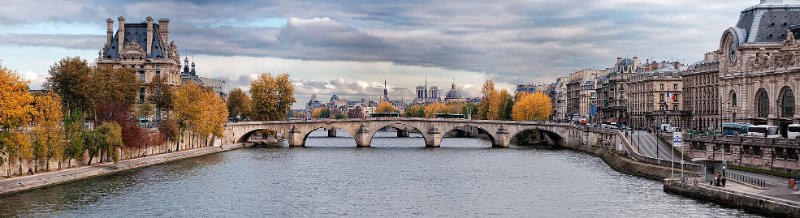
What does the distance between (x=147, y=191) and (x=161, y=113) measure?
69.3 metres

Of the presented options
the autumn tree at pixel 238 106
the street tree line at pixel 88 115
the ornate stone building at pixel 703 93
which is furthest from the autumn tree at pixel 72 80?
the autumn tree at pixel 238 106

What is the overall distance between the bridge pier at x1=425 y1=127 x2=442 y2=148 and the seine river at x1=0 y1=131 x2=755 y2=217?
31783 millimetres

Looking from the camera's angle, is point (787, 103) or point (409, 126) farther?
point (409, 126)

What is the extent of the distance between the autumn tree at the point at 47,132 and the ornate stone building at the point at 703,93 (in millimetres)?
69744

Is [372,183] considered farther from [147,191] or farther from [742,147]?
[742,147]

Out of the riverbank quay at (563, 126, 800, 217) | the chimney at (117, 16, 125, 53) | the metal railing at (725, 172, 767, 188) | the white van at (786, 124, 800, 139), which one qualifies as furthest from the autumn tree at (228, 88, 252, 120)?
the metal railing at (725, 172, 767, 188)

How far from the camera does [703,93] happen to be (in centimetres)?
11800

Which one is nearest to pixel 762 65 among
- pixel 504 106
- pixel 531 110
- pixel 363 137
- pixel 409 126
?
pixel 409 126

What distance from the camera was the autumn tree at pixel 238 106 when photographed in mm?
168000

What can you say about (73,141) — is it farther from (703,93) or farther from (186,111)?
(703,93)

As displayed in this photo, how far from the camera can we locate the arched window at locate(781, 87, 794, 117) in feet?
273

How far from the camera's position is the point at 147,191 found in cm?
6194

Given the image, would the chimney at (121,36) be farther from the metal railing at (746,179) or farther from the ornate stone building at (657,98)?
the metal railing at (746,179)

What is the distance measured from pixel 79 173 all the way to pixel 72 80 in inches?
958
